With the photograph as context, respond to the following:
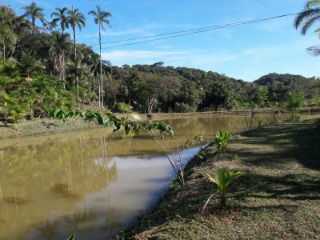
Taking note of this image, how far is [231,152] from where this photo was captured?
1248cm

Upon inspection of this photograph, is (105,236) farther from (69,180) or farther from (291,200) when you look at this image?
(69,180)

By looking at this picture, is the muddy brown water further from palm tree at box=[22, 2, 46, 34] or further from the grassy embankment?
palm tree at box=[22, 2, 46, 34]

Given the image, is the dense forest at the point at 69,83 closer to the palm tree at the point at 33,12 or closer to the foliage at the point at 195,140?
the palm tree at the point at 33,12

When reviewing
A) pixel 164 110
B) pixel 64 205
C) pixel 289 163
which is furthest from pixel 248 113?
pixel 64 205

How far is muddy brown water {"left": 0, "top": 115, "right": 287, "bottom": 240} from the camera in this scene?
7621 millimetres

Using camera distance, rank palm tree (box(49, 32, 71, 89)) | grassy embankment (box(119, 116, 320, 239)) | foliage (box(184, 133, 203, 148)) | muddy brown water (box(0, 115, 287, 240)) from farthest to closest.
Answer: palm tree (box(49, 32, 71, 89))
foliage (box(184, 133, 203, 148))
muddy brown water (box(0, 115, 287, 240))
grassy embankment (box(119, 116, 320, 239))

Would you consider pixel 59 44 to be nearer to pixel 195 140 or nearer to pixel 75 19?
pixel 75 19

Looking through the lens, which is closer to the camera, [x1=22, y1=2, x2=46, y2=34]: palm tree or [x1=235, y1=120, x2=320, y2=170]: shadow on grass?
[x1=235, y1=120, x2=320, y2=170]: shadow on grass

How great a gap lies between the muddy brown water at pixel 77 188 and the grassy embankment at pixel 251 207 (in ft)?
4.53

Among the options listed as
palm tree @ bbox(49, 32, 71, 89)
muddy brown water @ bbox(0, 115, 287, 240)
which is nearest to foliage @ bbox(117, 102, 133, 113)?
palm tree @ bbox(49, 32, 71, 89)

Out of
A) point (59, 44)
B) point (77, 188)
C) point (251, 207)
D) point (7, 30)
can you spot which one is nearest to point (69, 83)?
point (59, 44)

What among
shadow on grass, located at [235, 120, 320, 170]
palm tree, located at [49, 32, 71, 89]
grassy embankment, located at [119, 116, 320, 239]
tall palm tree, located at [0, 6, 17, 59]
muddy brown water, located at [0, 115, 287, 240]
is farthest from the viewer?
palm tree, located at [49, 32, 71, 89]

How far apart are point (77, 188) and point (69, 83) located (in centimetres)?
3540

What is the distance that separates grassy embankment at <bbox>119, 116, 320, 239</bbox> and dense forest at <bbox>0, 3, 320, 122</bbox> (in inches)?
764
